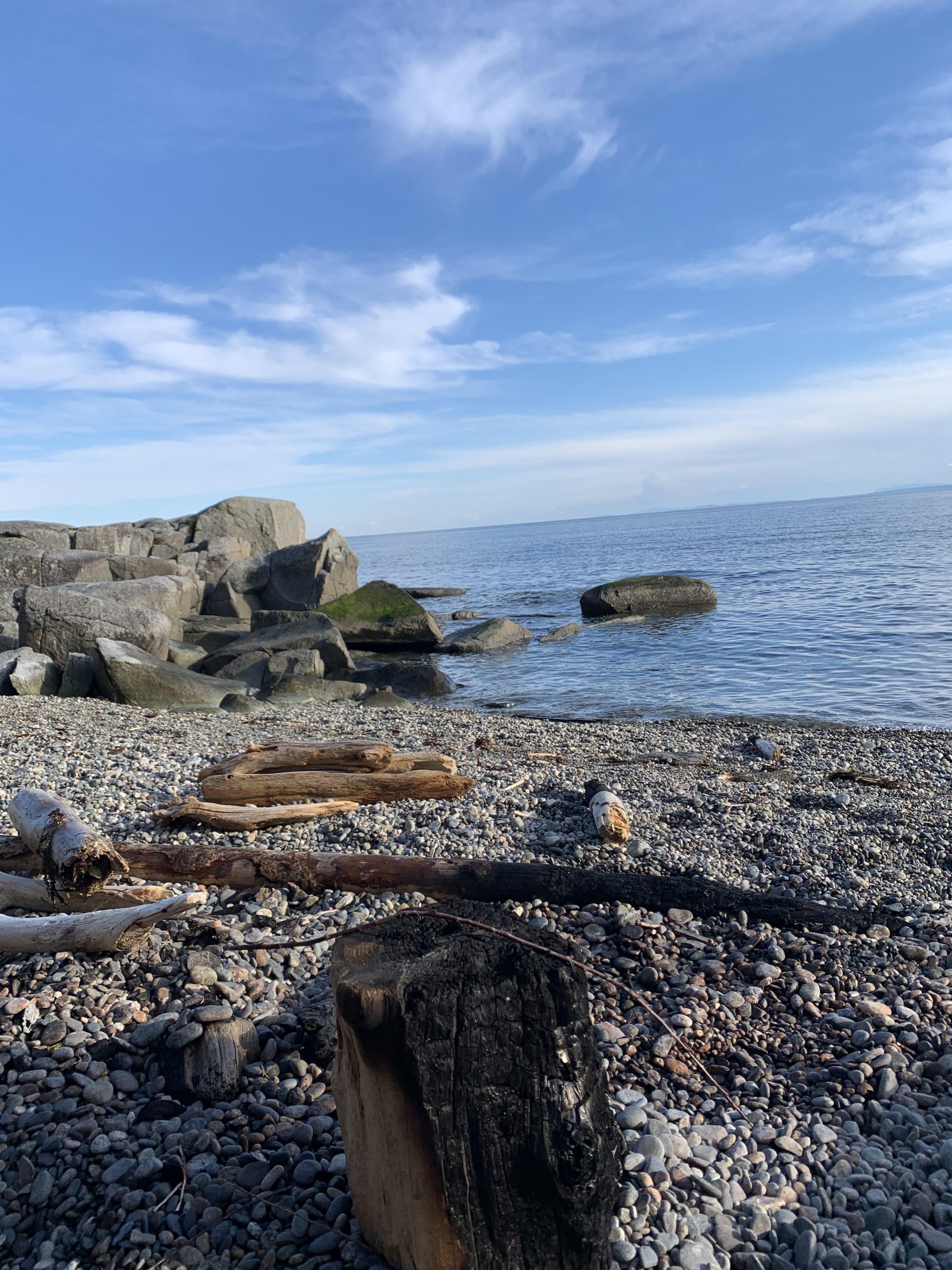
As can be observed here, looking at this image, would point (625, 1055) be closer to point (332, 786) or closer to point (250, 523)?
point (332, 786)

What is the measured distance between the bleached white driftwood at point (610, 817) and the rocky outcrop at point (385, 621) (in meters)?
16.6

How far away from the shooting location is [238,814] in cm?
598

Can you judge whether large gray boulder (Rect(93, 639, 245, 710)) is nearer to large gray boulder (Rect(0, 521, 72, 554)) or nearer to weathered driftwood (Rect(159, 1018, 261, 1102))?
large gray boulder (Rect(0, 521, 72, 554))

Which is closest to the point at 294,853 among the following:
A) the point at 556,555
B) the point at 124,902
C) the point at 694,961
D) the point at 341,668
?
the point at 124,902

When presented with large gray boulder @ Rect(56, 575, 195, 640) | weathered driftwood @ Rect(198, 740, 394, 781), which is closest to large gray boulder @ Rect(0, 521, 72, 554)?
large gray boulder @ Rect(56, 575, 195, 640)

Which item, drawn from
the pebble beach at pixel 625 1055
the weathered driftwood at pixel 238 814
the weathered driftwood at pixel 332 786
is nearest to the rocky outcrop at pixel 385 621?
the pebble beach at pixel 625 1055

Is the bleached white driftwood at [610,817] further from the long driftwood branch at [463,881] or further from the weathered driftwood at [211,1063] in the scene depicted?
the weathered driftwood at [211,1063]

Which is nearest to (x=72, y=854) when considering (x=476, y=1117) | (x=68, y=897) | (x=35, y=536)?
(x=68, y=897)

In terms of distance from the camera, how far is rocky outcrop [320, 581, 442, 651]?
75.4ft

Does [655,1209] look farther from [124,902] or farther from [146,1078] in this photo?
Answer: [124,902]

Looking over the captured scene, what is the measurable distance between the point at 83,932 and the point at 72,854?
0.41 metres

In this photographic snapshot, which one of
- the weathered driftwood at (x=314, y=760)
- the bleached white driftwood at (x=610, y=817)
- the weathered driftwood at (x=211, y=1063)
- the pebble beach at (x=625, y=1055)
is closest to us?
the pebble beach at (x=625, y=1055)

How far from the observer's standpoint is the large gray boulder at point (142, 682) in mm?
13602

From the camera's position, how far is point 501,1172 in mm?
2229
